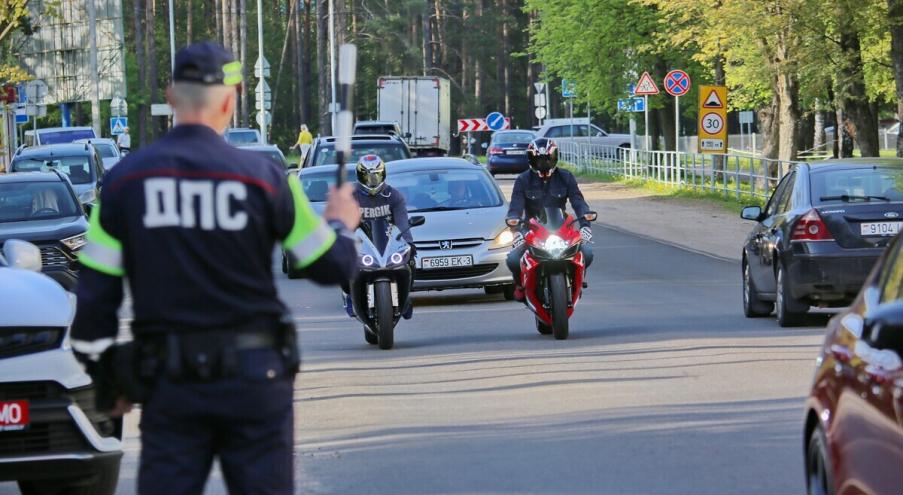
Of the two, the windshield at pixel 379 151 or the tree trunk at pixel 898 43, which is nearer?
the windshield at pixel 379 151

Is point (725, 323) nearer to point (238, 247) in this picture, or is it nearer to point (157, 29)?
point (238, 247)

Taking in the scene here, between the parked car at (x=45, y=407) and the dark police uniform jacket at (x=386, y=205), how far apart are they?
7638 millimetres

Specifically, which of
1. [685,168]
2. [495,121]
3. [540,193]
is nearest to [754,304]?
[540,193]

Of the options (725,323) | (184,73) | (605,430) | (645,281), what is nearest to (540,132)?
(645,281)

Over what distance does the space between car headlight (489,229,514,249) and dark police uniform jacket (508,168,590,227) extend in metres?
3.46

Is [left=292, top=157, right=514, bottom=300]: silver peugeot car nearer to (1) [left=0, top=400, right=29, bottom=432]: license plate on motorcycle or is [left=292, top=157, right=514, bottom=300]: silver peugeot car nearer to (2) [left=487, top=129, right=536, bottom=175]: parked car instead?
(1) [left=0, top=400, right=29, bottom=432]: license plate on motorcycle

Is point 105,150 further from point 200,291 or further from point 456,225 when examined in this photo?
point 200,291

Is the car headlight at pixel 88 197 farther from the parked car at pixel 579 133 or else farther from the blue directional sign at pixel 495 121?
the parked car at pixel 579 133

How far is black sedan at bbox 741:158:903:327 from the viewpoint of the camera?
50.5 feet

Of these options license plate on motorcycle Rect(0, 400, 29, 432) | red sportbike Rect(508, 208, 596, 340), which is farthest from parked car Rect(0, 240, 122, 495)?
red sportbike Rect(508, 208, 596, 340)

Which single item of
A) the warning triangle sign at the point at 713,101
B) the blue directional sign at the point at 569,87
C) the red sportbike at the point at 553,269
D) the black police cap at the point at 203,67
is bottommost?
the red sportbike at the point at 553,269

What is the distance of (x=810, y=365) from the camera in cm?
1284

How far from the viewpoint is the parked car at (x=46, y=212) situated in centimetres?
2131

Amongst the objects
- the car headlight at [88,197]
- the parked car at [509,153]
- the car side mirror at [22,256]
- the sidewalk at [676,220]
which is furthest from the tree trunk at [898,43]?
the car side mirror at [22,256]
